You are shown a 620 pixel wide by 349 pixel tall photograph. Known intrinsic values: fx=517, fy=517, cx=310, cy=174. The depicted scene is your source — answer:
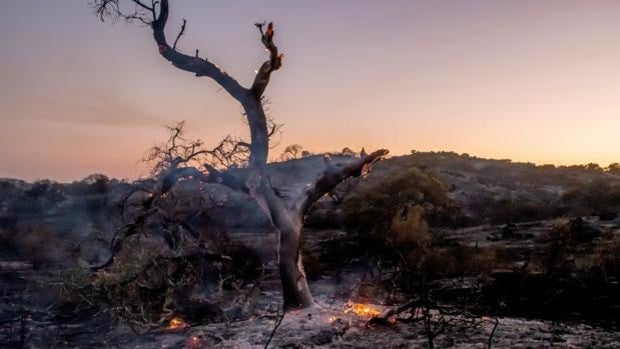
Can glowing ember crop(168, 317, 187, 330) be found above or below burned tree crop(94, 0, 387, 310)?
below

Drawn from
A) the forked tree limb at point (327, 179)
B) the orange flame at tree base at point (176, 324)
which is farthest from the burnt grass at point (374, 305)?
the forked tree limb at point (327, 179)

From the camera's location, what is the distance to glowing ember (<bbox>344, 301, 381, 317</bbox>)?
1087 cm

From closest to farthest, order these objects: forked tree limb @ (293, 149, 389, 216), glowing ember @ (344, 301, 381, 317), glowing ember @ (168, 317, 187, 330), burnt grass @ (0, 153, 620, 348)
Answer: burnt grass @ (0, 153, 620, 348) < glowing ember @ (168, 317, 187, 330) < glowing ember @ (344, 301, 381, 317) < forked tree limb @ (293, 149, 389, 216)

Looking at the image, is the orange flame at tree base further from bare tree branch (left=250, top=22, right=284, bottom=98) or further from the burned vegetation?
bare tree branch (left=250, top=22, right=284, bottom=98)

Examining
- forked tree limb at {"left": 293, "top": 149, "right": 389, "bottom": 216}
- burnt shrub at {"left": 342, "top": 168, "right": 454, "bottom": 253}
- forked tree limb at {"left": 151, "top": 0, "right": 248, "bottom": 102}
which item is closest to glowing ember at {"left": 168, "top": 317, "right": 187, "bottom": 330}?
forked tree limb at {"left": 293, "top": 149, "right": 389, "bottom": 216}

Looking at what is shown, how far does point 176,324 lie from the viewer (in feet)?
35.1

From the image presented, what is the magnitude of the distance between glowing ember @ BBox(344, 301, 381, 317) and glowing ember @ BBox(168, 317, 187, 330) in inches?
134

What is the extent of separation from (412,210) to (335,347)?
47.4 ft

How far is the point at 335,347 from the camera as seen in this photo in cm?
882

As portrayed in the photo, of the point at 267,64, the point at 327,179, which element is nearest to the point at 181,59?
the point at 267,64

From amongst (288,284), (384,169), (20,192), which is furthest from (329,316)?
(384,169)

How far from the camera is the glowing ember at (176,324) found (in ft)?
34.0

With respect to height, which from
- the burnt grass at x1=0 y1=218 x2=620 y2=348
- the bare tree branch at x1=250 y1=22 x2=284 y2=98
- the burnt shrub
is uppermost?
the bare tree branch at x1=250 y1=22 x2=284 y2=98

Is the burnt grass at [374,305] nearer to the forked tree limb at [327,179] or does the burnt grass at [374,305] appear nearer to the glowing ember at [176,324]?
the glowing ember at [176,324]
